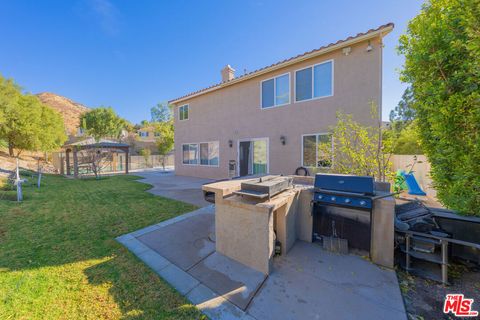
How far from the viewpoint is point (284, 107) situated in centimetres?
801

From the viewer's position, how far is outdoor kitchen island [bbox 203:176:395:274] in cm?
261

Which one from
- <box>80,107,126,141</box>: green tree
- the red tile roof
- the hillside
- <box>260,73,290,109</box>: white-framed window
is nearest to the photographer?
the red tile roof

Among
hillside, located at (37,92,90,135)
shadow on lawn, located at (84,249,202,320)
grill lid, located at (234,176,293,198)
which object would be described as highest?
hillside, located at (37,92,90,135)

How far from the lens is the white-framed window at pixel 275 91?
26.1 feet

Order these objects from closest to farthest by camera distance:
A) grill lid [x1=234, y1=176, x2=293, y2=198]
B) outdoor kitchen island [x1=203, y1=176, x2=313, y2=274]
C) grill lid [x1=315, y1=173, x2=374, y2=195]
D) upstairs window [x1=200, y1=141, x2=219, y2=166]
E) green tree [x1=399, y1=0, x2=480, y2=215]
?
green tree [x1=399, y1=0, x2=480, y2=215] → outdoor kitchen island [x1=203, y1=176, x2=313, y2=274] → grill lid [x1=234, y1=176, x2=293, y2=198] → grill lid [x1=315, y1=173, x2=374, y2=195] → upstairs window [x1=200, y1=141, x2=219, y2=166]

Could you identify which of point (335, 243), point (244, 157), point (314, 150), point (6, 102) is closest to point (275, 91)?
point (314, 150)

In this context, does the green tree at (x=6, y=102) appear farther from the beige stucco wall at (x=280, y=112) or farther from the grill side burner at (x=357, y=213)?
the grill side burner at (x=357, y=213)

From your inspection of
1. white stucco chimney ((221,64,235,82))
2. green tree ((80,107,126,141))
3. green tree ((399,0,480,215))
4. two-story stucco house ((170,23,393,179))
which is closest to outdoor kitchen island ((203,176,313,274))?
green tree ((399,0,480,215))

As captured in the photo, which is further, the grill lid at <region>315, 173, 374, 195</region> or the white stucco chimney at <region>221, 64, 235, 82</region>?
the white stucco chimney at <region>221, 64, 235, 82</region>

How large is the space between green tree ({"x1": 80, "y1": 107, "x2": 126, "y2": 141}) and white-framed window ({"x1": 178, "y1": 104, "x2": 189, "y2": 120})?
2593 cm

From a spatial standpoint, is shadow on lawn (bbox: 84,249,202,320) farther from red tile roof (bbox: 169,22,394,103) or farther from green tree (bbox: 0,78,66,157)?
green tree (bbox: 0,78,66,157)

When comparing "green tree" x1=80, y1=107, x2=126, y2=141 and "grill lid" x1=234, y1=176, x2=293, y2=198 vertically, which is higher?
"green tree" x1=80, y1=107, x2=126, y2=141

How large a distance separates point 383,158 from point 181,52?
41.6ft

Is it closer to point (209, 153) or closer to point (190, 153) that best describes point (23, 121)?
point (190, 153)
